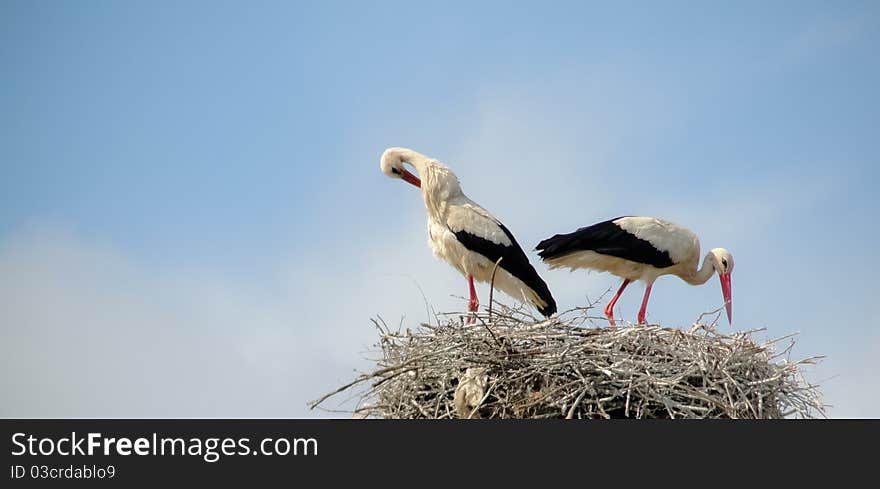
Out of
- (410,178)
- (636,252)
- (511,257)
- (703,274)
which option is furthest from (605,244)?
(410,178)

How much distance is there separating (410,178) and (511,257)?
113 cm

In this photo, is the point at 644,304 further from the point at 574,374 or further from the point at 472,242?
the point at 574,374

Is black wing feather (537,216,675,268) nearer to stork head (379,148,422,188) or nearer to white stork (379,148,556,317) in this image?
white stork (379,148,556,317)

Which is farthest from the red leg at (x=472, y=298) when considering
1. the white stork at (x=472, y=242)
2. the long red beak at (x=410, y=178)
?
the long red beak at (x=410, y=178)

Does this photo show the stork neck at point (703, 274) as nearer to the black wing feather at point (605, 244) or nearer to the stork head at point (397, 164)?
the black wing feather at point (605, 244)

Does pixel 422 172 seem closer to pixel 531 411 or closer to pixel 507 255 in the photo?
pixel 507 255

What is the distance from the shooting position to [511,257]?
959 centimetres

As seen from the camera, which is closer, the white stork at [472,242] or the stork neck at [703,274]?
the white stork at [472,242]

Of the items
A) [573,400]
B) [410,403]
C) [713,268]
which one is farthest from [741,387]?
[713,268]

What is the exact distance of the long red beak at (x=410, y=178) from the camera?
10.0m

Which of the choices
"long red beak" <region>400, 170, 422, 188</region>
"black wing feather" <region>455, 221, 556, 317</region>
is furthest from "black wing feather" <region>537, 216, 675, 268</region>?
"long red beak" <region>400, 170, 422, 188</region>

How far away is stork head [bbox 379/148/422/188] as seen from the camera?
10070 millimetres

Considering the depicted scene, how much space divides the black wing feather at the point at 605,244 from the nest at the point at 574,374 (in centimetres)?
226

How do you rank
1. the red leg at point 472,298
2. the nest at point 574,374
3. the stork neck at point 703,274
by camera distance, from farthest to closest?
the stork neck at point 703,274, the red leg at point 472,298, the nest at point 574,374
